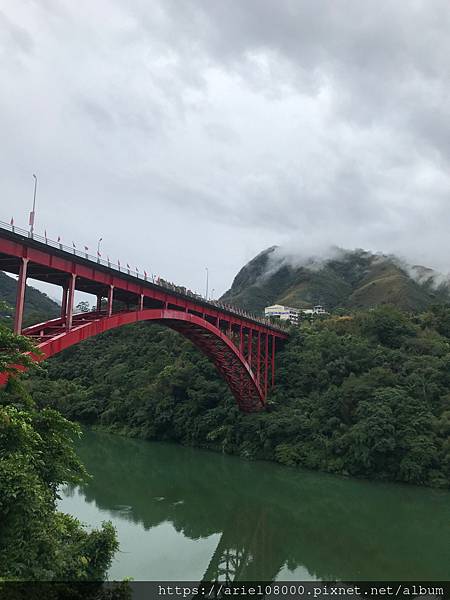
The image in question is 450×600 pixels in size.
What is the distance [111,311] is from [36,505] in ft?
34.9

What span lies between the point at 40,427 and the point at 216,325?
17.1 m

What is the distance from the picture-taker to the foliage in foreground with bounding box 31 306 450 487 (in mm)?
21172

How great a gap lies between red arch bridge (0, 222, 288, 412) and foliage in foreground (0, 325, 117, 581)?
70.4 inches

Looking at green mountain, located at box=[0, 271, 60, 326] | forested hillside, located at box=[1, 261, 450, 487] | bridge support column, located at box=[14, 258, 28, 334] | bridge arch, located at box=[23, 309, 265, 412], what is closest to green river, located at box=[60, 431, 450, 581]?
forested hillside, located at box=[1, 261, 450, 487]

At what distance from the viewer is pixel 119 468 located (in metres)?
23.5

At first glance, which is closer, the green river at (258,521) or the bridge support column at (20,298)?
the bridge support column at (20,298)

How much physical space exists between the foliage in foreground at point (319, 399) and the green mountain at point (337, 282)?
28541mm

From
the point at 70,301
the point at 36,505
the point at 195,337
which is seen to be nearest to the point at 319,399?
the point at 195,337

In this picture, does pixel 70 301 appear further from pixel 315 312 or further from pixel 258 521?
pixel 315 312

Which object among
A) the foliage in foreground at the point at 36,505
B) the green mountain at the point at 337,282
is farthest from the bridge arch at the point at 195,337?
the green mountain at the point at 337,282

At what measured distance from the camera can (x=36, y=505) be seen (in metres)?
6.39

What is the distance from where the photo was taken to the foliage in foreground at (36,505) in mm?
6316

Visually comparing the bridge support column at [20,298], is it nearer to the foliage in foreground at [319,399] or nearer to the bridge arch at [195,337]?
the bridge arch at [195,337]

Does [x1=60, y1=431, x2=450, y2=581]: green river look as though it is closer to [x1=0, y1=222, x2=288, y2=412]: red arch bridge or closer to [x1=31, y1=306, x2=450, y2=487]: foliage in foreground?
[x1=31, y1=306, x2=450, y2=487]: foliage in foreground
